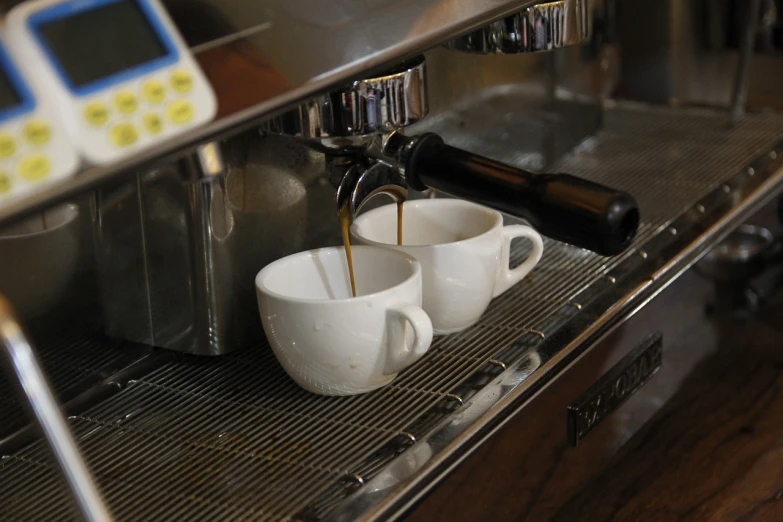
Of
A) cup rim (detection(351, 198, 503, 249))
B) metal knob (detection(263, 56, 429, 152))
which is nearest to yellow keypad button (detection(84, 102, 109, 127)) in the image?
metal knob (detection(263, 56, 429, 152))

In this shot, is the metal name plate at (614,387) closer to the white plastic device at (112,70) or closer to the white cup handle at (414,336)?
the white cup handle at (414,336)

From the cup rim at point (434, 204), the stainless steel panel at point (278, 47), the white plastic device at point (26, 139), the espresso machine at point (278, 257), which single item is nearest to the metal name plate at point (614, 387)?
the espresso machine at point (278, 257)

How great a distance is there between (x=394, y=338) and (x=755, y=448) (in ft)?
1.00

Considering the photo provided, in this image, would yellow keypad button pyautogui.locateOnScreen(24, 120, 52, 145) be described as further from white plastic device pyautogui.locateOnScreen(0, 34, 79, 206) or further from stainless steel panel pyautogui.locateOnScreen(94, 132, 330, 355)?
stainless steel panel pyautogui.locateOnScreen(94, 132, 330, 355)

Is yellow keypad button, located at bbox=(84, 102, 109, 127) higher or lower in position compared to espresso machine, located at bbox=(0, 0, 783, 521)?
higher

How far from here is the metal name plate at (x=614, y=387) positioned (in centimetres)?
60

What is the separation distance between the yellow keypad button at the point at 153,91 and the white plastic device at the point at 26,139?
0.03 metres

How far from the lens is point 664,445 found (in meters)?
0.70

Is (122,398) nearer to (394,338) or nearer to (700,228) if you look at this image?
(394,338)

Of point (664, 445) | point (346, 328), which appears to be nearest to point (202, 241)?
point (346, 328)

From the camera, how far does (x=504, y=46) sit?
0.65 m

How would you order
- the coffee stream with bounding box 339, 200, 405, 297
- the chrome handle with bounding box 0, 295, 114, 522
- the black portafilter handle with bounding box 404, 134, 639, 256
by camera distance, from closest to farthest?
1. the chrome handle with bounding box 0, 295, 114, 522
2. the black portafilter handle with bounding box 404, 134, 639, 256
3. the coffee stream with bounding box 339, 200, 405, 297

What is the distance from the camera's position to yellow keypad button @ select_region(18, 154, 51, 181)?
0.32 metres

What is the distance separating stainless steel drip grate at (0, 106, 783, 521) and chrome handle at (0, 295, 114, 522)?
0.14m
